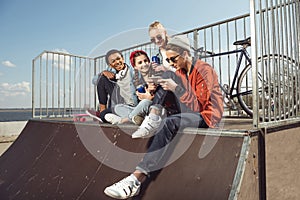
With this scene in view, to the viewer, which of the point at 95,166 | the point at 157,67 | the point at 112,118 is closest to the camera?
the point at 95,166

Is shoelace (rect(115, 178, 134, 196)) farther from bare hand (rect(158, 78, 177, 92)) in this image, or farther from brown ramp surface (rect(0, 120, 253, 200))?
bare hand (rect(158, 78, 177, 92))

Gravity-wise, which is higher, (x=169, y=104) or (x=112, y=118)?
(x=169, y=104)

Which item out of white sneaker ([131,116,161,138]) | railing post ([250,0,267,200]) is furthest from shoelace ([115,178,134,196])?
railing post ([250,0,267,200])

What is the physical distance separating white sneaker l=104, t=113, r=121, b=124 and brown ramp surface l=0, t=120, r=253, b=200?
0.17 m

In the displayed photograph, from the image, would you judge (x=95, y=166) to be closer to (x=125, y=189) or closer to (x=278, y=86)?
(x=125, y=189)

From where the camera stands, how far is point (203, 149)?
1.91 metres

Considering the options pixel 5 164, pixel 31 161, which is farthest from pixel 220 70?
pixel 5 164

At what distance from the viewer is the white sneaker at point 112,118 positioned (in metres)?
2.94

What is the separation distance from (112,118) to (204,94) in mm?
1247

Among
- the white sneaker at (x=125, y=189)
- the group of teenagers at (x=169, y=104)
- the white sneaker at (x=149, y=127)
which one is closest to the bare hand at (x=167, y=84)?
the group of teenagers at (x=169, y=104)

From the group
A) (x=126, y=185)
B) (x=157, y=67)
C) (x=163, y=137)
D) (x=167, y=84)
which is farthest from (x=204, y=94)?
(x=126, y=185)

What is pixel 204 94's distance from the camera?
2.17m

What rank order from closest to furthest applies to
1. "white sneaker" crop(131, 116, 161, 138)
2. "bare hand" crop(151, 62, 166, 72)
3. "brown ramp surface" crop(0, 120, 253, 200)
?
1. "brown ramp surface" crop(0, 120, 253, 200)
2. "white sneaker" crop(131, 116, 161, 138)
3. "bare hand" crop(151, 62, 166, 72)

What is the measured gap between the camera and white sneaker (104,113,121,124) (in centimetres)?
294
